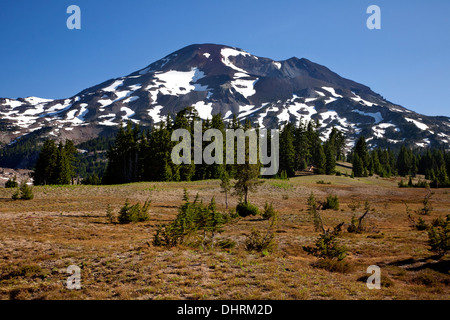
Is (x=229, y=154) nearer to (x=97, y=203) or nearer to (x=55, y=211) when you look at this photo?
(x=97, y=203)

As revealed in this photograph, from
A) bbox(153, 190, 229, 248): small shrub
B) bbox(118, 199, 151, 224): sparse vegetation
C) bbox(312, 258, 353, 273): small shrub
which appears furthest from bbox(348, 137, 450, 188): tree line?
bbox(312, 258, 353, 273): small shrub

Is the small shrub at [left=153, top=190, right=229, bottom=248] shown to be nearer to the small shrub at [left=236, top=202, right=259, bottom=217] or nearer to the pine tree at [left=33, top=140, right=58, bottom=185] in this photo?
the small shrub at [left=236, top=202, right=259, bottom=217]

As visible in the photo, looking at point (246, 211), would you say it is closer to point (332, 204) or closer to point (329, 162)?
point (332, 204)

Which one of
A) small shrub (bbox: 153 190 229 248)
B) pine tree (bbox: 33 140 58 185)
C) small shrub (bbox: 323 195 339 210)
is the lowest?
small shrub (bbox: 323 195 339 210)

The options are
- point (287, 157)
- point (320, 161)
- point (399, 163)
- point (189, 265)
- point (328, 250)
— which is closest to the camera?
point (189, 265)

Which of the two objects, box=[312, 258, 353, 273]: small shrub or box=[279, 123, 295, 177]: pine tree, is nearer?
box=[312, 258, 353, 273]: small shrub

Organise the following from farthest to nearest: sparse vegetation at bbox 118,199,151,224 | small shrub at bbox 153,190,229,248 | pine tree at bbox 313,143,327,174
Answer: pine tree at bbox 313,143,327,174
sparse vegetation at bbox 118,199,151,224
small shrub at bbox 153,190,229,248

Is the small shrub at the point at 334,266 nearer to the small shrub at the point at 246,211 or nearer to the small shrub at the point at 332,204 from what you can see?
the small shrub at the point at 246,211

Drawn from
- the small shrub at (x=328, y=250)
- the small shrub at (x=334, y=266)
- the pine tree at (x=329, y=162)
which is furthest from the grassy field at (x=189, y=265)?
the pine tree at (x=329, y=162)

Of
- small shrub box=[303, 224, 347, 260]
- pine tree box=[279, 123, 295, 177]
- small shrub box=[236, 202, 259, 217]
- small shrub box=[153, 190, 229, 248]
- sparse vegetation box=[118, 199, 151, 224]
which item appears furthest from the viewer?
pine tree box=[279, 123, 295, 177]

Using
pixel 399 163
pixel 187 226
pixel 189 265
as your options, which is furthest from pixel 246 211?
pixel 399 163

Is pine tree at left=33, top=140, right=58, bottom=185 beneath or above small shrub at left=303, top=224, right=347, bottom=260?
above
